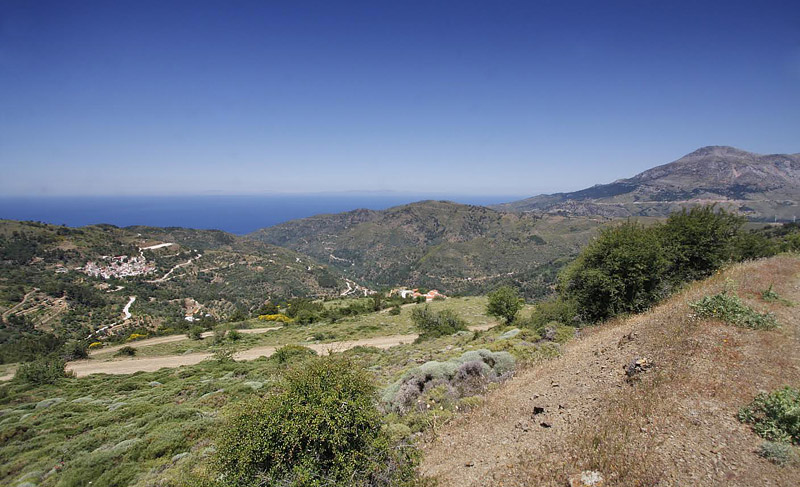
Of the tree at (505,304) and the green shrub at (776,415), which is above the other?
the green shrub at (776,415)

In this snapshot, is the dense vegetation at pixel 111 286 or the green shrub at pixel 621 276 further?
the dense vegetation at pixel 111 286

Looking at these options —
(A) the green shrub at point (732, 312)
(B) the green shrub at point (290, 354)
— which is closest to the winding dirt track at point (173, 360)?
(B) the green shrub at point (290, 354)

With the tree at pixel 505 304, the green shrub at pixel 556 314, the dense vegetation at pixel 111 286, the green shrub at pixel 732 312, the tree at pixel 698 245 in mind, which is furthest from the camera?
the dense vegetation at pixel 111 286

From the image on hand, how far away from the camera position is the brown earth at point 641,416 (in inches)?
207

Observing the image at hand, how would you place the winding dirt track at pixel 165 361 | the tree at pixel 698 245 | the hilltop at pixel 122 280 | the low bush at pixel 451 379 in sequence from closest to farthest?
the low bush at pixel 451 379, the tree at pixel 698 245, the winding dirt track at pixel 165 361, the hilltop at pixel 122 280

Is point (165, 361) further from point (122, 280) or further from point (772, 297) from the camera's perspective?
point (122, 280)

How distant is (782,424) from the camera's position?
5312mm

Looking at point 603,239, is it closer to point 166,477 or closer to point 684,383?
point 684,383

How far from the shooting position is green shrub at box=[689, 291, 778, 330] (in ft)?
27.8

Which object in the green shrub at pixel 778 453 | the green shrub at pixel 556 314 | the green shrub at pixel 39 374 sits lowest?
the green shrub at pixel 39 374

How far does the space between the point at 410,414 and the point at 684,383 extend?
722 centimetres

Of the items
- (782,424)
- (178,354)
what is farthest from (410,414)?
(178,354)

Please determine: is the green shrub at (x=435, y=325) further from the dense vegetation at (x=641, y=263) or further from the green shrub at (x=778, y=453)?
the green shrub at (x=778, y=453)

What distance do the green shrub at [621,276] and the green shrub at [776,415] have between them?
34.5 ft
